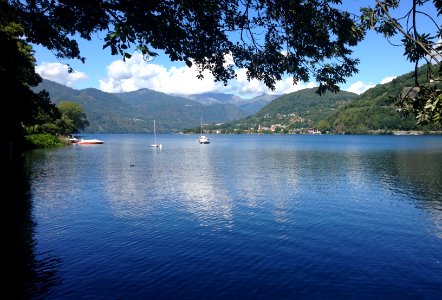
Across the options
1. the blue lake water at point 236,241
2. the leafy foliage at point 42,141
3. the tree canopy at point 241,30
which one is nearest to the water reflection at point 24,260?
the blue lake water at point 236,241

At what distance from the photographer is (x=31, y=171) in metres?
64.7

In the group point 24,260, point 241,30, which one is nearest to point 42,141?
point 24,260

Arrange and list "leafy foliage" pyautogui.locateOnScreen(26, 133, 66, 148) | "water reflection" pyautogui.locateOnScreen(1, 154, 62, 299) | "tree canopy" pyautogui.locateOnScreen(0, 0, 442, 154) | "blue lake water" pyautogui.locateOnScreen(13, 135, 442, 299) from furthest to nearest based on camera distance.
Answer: "leafy foliage" pyautogui.locateOnScreen(26, 133, 66, 148) < "blue lake water" pyautogui.locateOnScreen(13, 135, 442, 299) < "water reflection" pyautogui.locateOnScreen(1, 154, 62, 299) < "tree canopy" pyautogui.locateOnScreen(0, 0, 442, 154)

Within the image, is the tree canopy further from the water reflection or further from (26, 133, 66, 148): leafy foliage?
(26, 133, 66, 148): leafy foliage

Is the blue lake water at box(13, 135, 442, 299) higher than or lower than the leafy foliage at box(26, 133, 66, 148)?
lower

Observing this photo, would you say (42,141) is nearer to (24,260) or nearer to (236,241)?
(24,260)

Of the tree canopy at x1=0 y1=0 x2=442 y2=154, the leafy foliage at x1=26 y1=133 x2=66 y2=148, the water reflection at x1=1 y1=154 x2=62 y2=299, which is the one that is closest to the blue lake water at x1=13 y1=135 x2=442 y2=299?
the water reflection at x1=1 y1=154 x2=62 y2=299

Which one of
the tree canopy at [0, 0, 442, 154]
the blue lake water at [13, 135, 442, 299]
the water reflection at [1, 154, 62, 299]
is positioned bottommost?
the blue lake water at [13, 135, 442, 299]

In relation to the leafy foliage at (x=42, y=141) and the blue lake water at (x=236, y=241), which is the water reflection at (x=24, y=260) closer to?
the blue lake water at (x=236, y=241)

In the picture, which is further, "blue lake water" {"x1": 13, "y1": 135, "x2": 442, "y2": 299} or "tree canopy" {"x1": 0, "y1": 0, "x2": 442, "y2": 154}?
"blue lake water" {"x1": 13, "y1": 135, "x2": 442, "y2": 299}

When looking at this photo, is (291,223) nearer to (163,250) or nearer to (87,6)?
(163,250)

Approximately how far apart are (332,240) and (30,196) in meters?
33.9

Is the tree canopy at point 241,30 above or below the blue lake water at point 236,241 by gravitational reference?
above

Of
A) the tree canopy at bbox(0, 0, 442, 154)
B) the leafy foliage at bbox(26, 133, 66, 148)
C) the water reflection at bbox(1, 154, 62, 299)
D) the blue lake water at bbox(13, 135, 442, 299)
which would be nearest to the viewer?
the tree canopy at bbox(0, 0, 442, 154)
